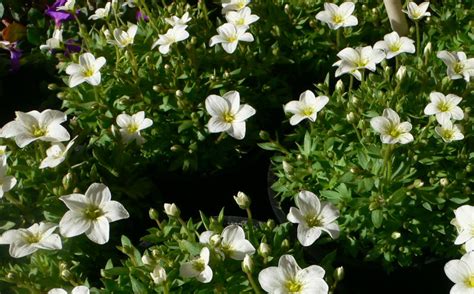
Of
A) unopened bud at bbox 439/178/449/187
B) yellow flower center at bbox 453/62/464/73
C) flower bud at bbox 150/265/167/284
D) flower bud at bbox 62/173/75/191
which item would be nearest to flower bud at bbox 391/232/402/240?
unopened bud at bbox 439/178/449/187

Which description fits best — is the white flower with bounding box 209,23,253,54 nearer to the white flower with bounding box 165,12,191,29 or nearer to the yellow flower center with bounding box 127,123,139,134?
the white flower with bounding box 165,12,191,29

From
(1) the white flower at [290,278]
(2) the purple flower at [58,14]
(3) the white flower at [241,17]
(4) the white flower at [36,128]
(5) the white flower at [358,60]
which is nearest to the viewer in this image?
(1) the white flower at [290,278]

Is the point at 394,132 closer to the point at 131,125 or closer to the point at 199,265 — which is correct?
the point at 199,265

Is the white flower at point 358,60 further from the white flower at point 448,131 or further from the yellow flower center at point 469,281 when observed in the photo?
the yellow flower center at point 469,281

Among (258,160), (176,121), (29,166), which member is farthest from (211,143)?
(29,166)

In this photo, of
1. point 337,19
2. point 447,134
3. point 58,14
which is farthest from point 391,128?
point 58,14

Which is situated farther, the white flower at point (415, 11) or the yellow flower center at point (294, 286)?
the white flower at point (415, 11)

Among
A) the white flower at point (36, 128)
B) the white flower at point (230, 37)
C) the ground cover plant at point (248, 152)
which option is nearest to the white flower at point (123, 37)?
the ground cover plant at point (248, 152)
